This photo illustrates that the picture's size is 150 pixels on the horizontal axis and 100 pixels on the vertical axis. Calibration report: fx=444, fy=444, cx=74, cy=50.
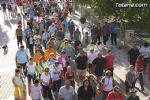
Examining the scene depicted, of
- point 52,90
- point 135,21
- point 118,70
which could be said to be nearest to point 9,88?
point 52,90

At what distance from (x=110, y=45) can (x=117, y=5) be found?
7.43 feet

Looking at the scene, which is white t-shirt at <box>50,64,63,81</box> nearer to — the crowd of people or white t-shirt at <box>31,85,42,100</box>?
the crowd of people

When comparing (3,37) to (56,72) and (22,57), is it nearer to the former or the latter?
(22,57)

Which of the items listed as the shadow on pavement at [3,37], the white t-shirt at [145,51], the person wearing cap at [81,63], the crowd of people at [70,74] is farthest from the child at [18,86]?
the shadow on pavement at [3,37]

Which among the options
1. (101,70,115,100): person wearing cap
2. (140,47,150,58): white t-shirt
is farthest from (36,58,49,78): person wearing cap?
(140,47,150,58): white t-shirt

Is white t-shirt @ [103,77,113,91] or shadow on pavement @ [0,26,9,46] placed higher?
white t-shirt @ [103,77,113,91]

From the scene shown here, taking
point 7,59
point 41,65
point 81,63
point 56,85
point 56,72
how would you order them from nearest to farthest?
point 56,72
point 56,85
point 41,65
point 81,63
point 7,59

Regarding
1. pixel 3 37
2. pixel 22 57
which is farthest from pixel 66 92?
pixel 3 37

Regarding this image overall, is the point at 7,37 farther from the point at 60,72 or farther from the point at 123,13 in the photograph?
the point at 60,72

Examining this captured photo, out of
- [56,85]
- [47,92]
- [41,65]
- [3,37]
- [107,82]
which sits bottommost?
[3,37]

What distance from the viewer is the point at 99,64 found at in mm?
16844

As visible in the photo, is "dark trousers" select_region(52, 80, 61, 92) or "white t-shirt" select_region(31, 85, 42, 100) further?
"dark trousers" select_region(52, 80, 61, 92)

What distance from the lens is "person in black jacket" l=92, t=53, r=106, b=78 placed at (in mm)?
16734

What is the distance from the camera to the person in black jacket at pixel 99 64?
16.7 metres
